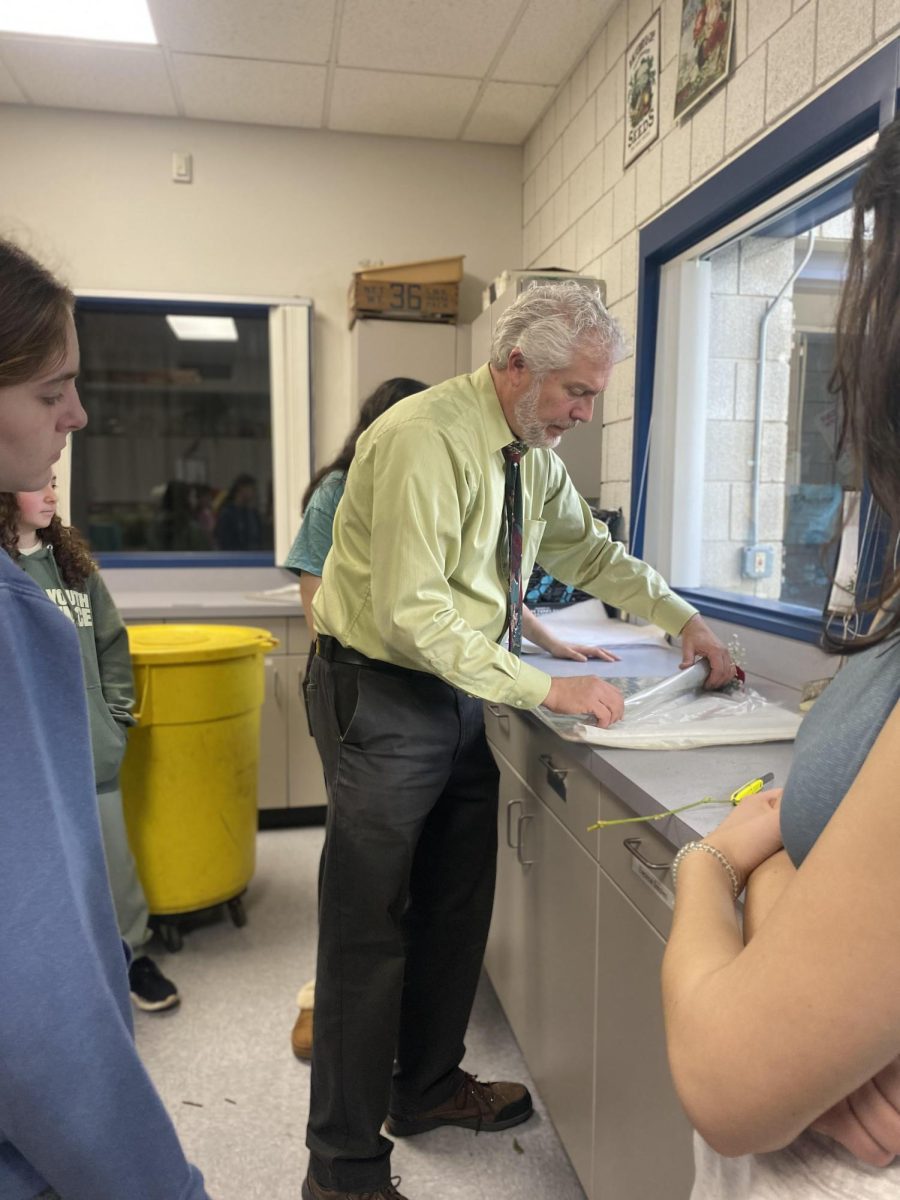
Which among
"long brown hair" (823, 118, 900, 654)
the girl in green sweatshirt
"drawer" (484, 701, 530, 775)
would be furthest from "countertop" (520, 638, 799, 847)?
the girl in green sweatshirt

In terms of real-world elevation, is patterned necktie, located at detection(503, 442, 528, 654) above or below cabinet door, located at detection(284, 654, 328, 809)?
above

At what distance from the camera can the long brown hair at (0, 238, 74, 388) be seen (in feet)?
2.31

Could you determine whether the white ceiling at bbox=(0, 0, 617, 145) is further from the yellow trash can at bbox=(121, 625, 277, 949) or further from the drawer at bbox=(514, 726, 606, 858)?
the drawer at bbox=(514, 726, 606, 858)

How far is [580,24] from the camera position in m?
2.78

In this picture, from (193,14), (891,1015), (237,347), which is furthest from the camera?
(237,347)

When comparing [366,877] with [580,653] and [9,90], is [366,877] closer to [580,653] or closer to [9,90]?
[580,653]

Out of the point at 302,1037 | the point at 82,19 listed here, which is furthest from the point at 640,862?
the point at 82,19

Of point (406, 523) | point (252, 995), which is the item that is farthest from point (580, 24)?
point (252, 995)

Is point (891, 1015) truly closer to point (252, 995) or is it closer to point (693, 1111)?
point (693, 1111)

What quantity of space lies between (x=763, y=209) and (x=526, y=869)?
1.60 m

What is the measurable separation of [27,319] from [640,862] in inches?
40.9

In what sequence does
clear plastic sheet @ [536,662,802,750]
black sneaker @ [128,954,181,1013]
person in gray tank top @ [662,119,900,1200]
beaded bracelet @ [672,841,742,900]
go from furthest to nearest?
black sneaker @ [128,954,181,1013] → clear plastic sheet @ [536,662,802,750] → beaded bracelet @ [672,841,742,900] → person in gray tank top @ [662,119,900,1200]

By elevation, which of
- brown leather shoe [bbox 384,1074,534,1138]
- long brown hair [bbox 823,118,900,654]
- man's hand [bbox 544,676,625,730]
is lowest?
brown leather shoe [bbox 384,1074,534,1138]

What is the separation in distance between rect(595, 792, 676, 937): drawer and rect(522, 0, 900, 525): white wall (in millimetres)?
1401
